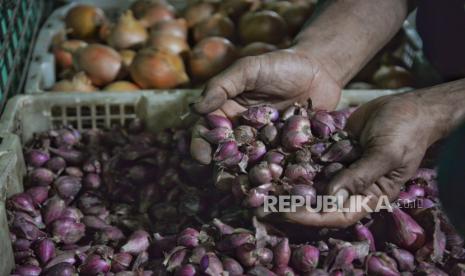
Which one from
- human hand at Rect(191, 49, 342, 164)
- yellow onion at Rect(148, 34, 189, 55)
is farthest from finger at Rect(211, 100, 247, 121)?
yellow onion at Rect(148, 34, 189, 55)

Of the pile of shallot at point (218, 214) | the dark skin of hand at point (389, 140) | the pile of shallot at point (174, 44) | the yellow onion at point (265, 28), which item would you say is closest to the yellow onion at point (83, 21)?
the pile of shallot at point (174, 44)

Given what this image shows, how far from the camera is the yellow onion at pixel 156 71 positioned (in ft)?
6.44

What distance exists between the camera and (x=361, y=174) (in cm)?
114

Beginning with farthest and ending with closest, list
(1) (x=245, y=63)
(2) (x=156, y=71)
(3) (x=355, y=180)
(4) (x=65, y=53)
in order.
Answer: (4) (x=65, y=53) → (2) (x=156, y=71) → (1) (x=245, y=63) → (3) (x=355, y=180)

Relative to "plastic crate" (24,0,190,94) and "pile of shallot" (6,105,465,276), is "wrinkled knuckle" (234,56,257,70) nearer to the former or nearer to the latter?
"pile of shallot" (6,105,465,276)

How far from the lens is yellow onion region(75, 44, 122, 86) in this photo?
2.04 m

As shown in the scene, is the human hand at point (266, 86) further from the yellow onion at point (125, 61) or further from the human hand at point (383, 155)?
the yellow onion at point (125, 61)

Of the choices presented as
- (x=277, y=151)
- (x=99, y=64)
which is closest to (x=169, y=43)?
(x=99, y=64)

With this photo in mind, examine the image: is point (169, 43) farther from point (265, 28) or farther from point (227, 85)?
point (227, 85)

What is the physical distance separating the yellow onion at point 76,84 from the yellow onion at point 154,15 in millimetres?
429

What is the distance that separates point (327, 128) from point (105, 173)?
60 centimetres

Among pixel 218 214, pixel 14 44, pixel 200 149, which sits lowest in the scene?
pixel 218 214

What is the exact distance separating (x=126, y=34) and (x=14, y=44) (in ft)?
1.32

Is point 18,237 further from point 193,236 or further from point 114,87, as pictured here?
point 114,87
